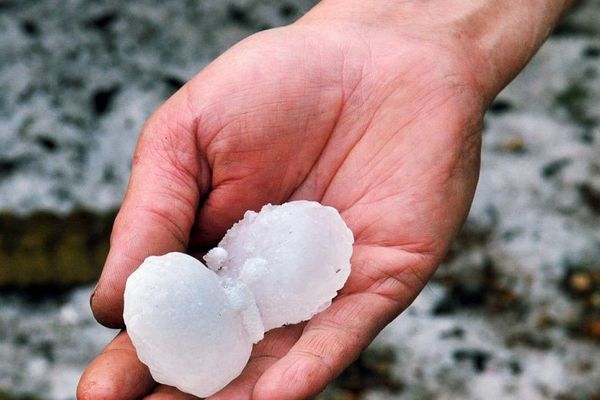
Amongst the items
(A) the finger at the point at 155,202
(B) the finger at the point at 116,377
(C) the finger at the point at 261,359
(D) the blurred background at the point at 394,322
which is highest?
(A) the finger at the point at 155,202

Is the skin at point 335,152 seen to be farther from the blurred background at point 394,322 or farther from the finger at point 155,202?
the blurred background at point 394,322

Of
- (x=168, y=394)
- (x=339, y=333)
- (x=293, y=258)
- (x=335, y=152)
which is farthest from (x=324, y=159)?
(x=168, y=394)

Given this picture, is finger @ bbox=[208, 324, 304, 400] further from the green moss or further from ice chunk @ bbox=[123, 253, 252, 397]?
the green moss

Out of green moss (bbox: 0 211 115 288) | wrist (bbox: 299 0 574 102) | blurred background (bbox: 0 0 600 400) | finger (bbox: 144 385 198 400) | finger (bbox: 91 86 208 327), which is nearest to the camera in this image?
finger (bbox: 144 385 198 400)

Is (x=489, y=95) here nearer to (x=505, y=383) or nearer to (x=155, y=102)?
(x=505, y=383)

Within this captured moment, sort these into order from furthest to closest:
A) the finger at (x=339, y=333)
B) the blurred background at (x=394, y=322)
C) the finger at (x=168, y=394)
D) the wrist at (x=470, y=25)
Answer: the blurred background at (x=394, y=322)
the wrist at (x=470, y=25)
the finger at (x=168, y=394)
the finger at (x=339, y=333)

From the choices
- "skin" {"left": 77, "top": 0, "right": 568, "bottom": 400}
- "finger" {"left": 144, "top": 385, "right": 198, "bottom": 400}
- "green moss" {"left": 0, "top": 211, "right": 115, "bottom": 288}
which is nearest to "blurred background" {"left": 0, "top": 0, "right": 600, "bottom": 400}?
"green moss" {"left": 0, "top": 211, "right": 115, "bottom": 288}

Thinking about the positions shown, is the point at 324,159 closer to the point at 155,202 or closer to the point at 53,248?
the point at 155,202

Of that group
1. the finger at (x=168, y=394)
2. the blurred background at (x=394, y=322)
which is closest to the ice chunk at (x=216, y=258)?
the finger at (x=168, y=394)
